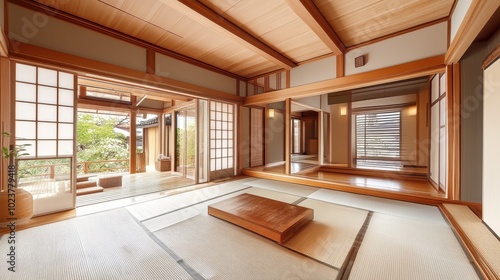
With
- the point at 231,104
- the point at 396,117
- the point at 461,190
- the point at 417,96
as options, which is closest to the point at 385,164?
the point at 396,117

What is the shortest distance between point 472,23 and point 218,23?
2.82 m

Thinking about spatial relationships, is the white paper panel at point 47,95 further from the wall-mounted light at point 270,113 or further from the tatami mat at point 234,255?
the wall-mounted light at point 270,113

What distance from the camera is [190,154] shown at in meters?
5.62

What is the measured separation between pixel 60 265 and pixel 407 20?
5.03 meters

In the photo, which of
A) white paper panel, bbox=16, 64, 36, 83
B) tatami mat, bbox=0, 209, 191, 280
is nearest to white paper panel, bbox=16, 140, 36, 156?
white paper panel, bbox=16, 64, 36, 83

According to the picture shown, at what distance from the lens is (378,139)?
20.4 ft

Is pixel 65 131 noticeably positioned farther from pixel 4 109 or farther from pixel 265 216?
pixel 265 216

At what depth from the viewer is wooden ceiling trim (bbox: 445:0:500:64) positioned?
165cm

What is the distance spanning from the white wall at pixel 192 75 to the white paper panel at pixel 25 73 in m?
1.61

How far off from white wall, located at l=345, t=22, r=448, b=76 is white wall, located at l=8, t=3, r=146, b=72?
161 inches

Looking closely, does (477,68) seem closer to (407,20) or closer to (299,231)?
(407,20)

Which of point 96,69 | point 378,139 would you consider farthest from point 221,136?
point 378,139

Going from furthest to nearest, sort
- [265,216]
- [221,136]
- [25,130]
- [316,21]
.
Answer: [221,136] < [316,21] < [25,130] < [265,216]

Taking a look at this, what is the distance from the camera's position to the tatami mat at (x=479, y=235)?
1.51 metres
